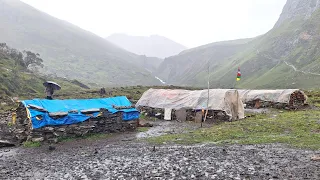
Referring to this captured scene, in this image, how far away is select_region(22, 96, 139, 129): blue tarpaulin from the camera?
72.4 feet

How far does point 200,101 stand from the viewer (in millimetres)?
36219

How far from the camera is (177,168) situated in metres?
14.5

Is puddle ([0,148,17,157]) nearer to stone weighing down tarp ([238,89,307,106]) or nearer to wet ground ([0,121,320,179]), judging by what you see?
wet ground ([0,121,320,179])

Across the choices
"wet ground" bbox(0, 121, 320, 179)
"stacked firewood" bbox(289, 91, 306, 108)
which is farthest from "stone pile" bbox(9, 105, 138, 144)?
"stacked firewood" bbox(289, 91, 306, 108)

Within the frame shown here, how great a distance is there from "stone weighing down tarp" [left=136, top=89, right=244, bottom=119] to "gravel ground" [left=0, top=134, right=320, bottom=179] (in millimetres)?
15442

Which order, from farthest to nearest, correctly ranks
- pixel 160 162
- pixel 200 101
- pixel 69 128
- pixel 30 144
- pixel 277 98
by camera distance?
1. pixel 277 98
2. pixel 200 101
3. pixel 69 128
4. pixel 30 144
5. pixel 160 162

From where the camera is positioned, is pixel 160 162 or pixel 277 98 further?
pixel 277 98

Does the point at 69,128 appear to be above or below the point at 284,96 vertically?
below

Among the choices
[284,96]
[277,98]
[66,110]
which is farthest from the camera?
[277,98]

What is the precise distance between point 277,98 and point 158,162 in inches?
1440

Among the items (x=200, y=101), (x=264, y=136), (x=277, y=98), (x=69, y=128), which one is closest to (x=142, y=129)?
(x=69, y=128)

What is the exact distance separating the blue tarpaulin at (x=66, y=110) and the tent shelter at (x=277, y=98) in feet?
91.3

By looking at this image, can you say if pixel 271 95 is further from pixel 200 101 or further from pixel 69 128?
pixel 69 128

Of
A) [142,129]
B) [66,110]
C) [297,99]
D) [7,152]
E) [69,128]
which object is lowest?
[7,152]
